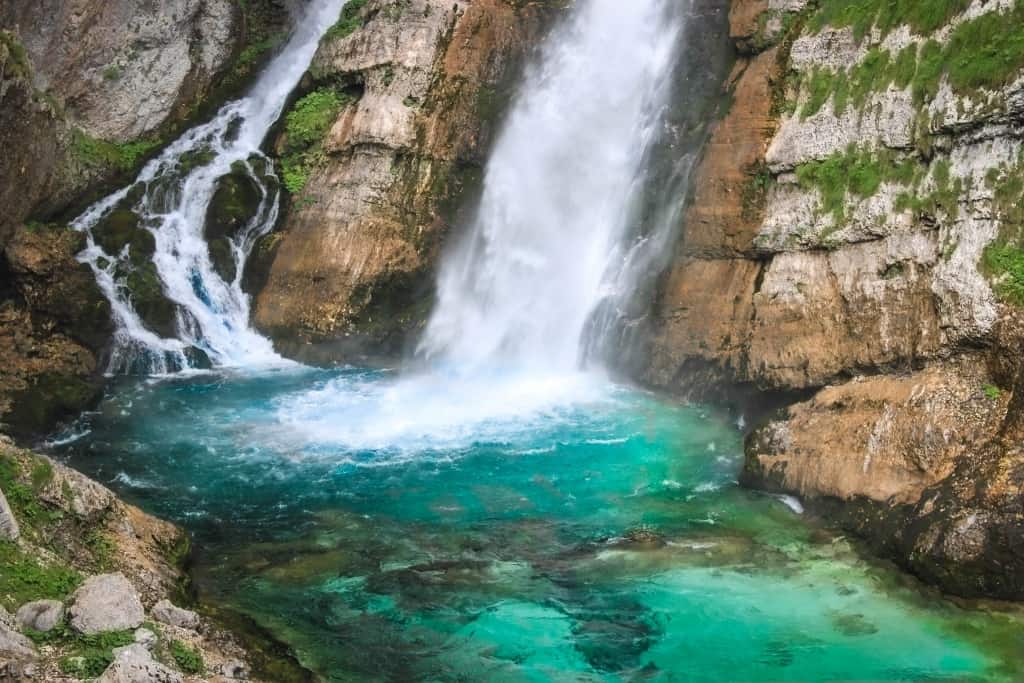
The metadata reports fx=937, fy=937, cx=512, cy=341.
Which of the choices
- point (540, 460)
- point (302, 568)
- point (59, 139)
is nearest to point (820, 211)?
point (540, 460)

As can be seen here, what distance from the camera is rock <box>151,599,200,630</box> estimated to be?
8961 millimetres

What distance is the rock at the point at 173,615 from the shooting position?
29.4ft

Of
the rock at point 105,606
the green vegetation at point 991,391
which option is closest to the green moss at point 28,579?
the rock at point 105,606

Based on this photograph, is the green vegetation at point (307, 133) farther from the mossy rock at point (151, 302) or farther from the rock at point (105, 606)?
the rock at point (105, 606)

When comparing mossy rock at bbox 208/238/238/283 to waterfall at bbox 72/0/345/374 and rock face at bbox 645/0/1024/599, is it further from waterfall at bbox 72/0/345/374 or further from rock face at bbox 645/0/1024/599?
rock face at bbox 645/0/1024/599

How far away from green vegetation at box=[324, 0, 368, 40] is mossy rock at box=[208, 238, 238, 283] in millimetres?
6030

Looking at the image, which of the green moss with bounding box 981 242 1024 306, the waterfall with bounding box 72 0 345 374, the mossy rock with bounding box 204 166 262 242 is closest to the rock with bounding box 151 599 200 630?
the green moss with bounding box 981 242 1024 306

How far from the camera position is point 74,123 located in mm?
24578

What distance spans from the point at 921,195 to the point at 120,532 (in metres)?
11.7

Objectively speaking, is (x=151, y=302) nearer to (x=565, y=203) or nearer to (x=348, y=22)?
(x=348, y=22)

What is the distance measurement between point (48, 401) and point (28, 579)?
33.5 feet

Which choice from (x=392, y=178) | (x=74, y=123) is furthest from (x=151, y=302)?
(x=74, y=123)

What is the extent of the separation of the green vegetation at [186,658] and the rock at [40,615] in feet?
3.11

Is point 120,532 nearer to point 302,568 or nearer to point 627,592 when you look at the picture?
point 302,568
